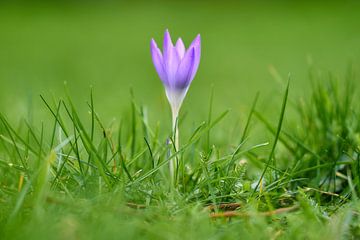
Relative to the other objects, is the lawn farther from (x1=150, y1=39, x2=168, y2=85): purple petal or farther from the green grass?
(x1=150, y1=39, x2=168, y2=85): purple petal

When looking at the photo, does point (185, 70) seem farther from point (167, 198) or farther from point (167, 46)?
point (167, 198)

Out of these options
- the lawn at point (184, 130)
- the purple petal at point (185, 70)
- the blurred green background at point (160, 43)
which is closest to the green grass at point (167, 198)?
the lawn at point (184, 130)

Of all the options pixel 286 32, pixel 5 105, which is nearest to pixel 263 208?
pixel 5 105

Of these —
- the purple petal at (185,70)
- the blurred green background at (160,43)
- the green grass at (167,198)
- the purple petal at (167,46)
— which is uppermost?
the purple petal at (167,46)

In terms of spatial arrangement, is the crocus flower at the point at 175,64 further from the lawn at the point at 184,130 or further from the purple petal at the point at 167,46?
the lawn at the point at 184,130

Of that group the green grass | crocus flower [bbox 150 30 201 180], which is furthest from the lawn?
crocus flower [bbox 150 30 201 180]

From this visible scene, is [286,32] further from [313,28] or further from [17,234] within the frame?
[17,234]
